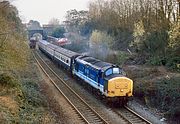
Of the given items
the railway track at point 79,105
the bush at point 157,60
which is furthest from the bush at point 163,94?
the bush at point 157,60

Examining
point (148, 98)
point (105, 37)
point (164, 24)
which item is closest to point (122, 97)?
point (148, 98)

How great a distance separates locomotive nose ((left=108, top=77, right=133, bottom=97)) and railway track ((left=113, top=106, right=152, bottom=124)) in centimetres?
108

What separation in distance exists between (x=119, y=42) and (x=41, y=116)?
124 ft

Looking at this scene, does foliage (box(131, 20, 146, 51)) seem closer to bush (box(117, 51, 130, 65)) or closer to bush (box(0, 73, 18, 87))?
bush (box(117, 51, 130, 65))

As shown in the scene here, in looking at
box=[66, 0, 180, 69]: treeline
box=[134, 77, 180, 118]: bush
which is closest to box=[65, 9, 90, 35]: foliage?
box=[66, 0, 180, 69]: treeline

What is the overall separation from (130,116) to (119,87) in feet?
8.57

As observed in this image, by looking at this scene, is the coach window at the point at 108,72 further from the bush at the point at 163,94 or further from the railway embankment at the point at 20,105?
the railway embankment at the point at 20,105

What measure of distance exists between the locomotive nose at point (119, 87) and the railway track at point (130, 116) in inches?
42.3

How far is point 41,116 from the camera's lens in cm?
1888

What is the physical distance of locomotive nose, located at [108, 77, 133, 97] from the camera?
23.6 meters

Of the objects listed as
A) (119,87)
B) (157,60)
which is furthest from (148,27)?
(119,87)

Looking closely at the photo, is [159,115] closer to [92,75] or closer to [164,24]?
[92,75]

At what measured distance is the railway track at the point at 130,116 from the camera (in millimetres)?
20453

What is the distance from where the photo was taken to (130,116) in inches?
863
